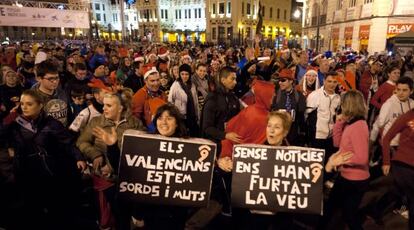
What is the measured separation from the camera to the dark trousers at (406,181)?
3.58 m

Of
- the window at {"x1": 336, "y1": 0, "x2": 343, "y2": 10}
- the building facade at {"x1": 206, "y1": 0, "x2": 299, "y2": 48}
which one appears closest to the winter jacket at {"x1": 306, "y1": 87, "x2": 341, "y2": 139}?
the window at {"x1": 336, "y1": 0, "x2": 343, "y2": 10}

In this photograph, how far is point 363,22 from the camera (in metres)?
29.1

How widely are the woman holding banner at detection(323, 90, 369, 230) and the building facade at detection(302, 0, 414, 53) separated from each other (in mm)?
16437

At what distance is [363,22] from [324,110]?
2729cm

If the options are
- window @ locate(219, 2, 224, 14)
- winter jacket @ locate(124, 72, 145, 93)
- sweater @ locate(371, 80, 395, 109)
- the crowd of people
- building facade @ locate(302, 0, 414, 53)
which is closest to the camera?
the crowd of people

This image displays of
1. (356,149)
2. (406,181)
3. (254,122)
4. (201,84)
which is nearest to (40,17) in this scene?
(201,84)

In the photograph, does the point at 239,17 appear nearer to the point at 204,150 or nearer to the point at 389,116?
the point at 389,116

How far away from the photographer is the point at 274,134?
3.34m

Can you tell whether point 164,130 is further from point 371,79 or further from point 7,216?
point 371,79

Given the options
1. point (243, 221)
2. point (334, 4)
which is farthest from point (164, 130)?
point (334, 4)

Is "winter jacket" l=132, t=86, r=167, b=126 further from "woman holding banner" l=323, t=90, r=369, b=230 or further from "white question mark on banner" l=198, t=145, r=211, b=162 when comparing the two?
"woman holding banner" l=323, t=90, r=369, b=230

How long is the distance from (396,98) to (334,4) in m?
35.7

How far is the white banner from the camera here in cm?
1828

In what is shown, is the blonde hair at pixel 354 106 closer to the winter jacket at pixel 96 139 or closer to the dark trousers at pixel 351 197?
the dark trousers at pixel 351 197
